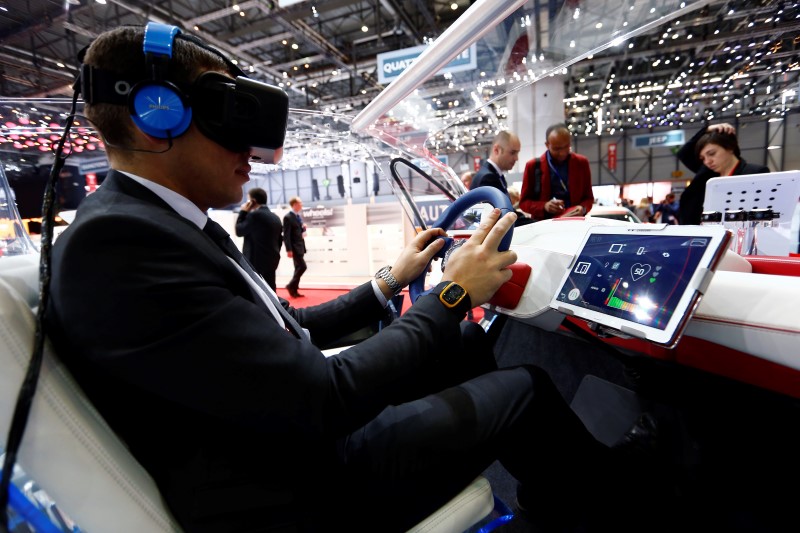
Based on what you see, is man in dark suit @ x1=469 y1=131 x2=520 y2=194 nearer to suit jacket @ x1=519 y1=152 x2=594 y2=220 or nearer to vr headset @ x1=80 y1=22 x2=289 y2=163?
suit jacket @ x1=519 y1=152 x2=594 y2=220

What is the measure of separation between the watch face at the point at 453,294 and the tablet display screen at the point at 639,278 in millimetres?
304

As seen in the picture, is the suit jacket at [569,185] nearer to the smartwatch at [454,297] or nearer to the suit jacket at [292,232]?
the smartwatch at [454,297]

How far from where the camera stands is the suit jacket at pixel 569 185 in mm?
3477

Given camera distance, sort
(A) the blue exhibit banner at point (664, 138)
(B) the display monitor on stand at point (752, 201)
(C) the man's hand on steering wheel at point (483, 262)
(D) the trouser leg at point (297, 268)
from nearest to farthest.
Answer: (C) the man's hand on steering wheel at point (483, 262) < (B) the display monitor on stand at point (752, 201) < (D) the trouser leg at point (297, 268) < (A) the blue exhibit banner at point (664, 138)

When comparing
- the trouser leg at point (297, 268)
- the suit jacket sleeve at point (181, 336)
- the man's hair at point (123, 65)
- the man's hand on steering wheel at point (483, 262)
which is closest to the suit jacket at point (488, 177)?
the man's hand on steering wheel at point (483, 262)

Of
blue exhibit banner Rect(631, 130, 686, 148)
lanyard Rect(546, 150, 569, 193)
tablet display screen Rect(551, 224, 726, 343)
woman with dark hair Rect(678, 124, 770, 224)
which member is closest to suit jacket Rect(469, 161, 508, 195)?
lanyard Rect(546, 150, 569, 193)

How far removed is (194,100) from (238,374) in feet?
1.74

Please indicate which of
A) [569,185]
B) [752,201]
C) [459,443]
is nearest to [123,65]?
[459,443]

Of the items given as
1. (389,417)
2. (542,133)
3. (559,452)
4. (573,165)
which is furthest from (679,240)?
(542,133)

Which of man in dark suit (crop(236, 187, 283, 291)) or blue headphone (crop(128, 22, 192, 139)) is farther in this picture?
man in dark suit (crop(236, 187, 283, 291))

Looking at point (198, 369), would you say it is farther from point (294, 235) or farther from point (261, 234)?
point (294, 235)

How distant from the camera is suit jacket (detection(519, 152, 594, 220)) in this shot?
348 centimetres

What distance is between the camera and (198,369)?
567 millimetres

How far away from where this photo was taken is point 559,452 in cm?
93
